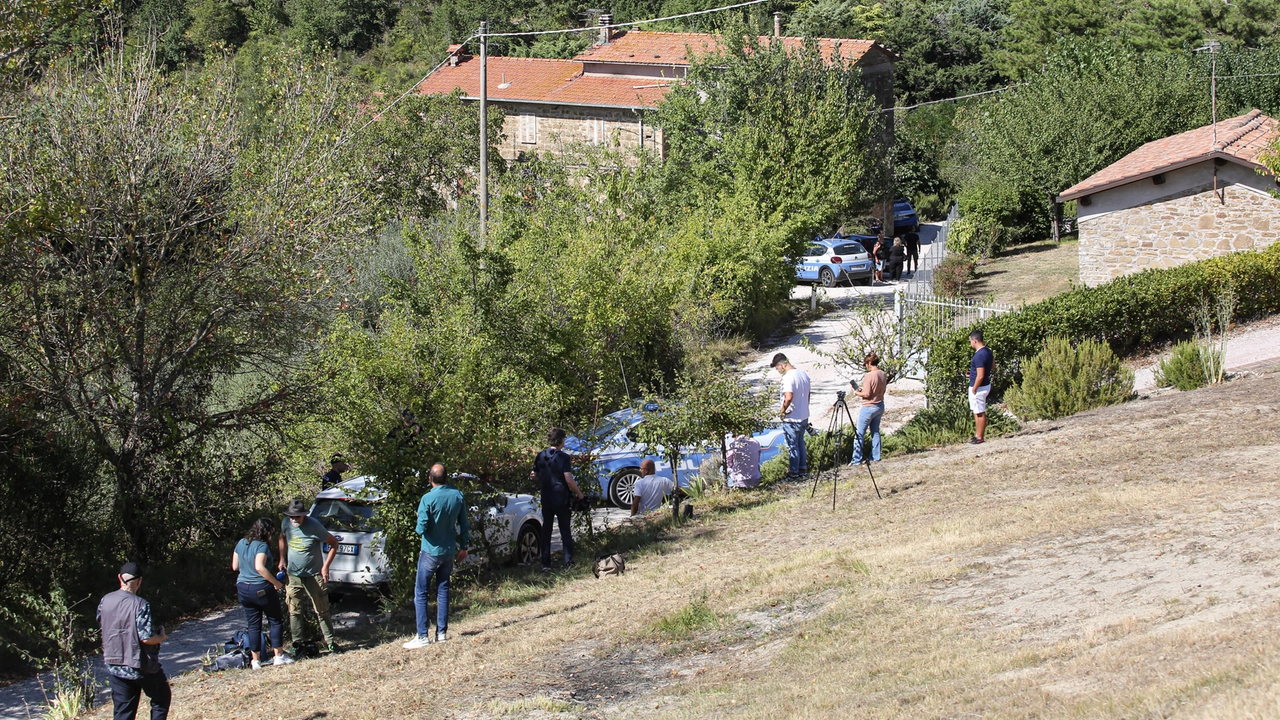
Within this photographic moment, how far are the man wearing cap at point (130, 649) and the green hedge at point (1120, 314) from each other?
36.6ft

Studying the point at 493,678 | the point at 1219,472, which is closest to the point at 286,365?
the point at 493,678

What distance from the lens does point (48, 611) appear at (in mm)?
8719

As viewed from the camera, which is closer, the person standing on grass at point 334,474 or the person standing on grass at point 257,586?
the person standing on grass at point 257,586

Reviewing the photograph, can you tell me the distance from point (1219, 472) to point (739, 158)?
1870 centimetres

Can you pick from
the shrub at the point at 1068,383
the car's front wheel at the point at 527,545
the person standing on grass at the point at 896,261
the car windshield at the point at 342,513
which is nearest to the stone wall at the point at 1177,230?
the person standing on grass at the point at 896,261

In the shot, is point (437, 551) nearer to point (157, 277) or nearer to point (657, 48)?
point (157, 277)

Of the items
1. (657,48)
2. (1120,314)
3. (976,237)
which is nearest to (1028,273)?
(976,237)

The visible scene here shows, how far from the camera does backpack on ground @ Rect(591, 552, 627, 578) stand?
10.8 m

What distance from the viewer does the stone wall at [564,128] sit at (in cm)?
4191

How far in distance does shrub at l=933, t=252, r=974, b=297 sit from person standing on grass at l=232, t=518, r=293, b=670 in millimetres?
20578

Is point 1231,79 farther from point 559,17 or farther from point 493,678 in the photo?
point 493,678

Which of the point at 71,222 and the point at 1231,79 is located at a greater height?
the point at 1231,79

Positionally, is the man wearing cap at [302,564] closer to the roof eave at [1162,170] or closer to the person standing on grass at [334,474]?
the person standing on grass at [334,474]

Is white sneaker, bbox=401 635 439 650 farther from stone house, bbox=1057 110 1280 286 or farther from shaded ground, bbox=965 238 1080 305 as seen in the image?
stone house, bbox=1057 110 1280 286
